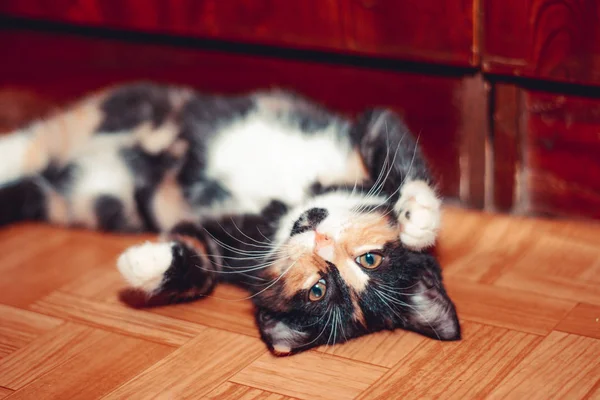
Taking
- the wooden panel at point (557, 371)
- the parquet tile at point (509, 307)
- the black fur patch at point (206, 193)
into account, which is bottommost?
the wooden panel at point (557, 371)

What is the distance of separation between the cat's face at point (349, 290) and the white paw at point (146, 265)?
0.17 metres

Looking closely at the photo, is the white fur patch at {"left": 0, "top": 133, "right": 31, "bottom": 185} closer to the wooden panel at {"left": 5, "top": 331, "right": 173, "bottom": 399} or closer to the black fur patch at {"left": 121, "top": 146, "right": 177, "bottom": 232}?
the black fur patch at {"left": 121, "top": 146, "right": 177, "bottom": 232}

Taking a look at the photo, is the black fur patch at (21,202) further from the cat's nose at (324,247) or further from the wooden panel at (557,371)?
the wooden panel at (557,371)

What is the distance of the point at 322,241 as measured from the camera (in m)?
1.26

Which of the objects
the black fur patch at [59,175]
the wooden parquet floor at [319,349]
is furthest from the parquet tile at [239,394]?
the black fur patch at [59,175]

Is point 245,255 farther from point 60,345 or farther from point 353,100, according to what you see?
point 353,100

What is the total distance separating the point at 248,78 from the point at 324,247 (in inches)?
26.5

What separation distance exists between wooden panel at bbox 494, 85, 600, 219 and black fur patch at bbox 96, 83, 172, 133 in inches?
26.9

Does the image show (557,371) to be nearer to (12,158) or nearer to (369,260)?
(369,260)

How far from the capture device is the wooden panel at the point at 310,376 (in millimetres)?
1139

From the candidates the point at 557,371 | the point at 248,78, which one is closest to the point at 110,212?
the point at 248,78

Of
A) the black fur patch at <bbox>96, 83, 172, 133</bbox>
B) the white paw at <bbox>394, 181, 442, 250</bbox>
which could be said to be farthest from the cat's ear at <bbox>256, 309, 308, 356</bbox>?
the black fur patch at <bbox>96, 83, 172, 133</bbox>

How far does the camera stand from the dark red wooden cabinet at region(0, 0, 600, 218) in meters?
1.46

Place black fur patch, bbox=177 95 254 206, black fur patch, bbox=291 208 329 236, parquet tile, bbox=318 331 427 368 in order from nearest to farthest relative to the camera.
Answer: parquet tile, bbox=318 331 427 368, black fur patch, bbox=291 208 329 236, black fur patch, bbox=177 95 254 206
